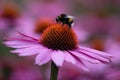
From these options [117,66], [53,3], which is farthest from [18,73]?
[53,3]

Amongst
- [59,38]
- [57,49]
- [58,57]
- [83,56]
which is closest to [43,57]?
[58,57]

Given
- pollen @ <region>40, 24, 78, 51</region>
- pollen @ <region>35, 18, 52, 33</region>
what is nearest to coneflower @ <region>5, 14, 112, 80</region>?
pollen @ <region>40, 24, 78, 51</region>

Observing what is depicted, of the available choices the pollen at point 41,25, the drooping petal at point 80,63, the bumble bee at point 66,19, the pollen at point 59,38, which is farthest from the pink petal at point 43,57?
the pollen at point 41,25

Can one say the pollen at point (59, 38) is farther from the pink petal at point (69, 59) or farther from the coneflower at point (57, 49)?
the pink petal at point (69, 59)

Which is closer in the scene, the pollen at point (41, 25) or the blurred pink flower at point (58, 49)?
the blurred pink flower at point (58, 49)

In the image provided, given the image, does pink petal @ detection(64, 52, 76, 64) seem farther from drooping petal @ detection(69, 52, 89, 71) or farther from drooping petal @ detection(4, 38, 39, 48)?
drooping petal @ detection(4, 38, 39, 48)

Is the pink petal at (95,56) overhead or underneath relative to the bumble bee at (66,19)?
underneath

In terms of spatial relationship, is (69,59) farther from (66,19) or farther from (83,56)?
(66,19)

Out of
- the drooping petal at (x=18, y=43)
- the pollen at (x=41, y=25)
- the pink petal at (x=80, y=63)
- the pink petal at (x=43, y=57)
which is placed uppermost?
the pink petal at (x=43, y=57)
